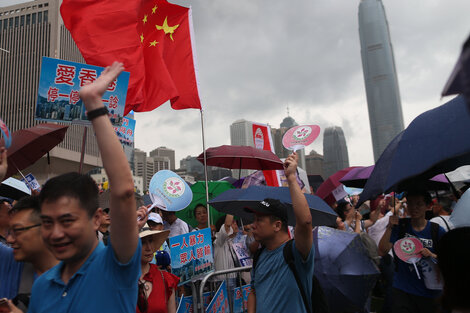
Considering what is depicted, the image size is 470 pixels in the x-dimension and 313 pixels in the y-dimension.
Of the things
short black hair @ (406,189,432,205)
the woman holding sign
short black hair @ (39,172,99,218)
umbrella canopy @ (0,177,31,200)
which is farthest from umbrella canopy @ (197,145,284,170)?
short black hair @ (39,172,99,218)

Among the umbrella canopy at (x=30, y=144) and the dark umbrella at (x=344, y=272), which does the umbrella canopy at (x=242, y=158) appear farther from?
the dark umbrella at (x=344, y=272)

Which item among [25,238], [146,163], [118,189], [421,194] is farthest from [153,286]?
[146,163]

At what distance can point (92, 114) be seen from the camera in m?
1.58

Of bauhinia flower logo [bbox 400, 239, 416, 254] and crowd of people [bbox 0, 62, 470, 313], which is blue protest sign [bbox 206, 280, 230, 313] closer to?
crowd of people [bbox 0, 62, 470, 313]

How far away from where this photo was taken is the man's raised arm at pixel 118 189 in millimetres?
1524

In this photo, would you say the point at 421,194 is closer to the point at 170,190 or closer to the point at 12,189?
the point at 170,190

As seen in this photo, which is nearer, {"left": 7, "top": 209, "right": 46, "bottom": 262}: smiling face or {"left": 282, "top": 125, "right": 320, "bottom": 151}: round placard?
{"left": 7, "top": 209, "right": 46, "bottom": 262}: smiling face

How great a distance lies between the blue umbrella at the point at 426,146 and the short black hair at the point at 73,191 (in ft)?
6.12

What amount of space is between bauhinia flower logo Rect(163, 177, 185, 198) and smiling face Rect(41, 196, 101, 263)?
2937mm

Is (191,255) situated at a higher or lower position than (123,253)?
lower

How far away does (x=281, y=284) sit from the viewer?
300 centimetres

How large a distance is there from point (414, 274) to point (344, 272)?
747 mm

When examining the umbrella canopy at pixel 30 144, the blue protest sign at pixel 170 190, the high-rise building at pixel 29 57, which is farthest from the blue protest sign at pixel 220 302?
the high-rise building at pixel 29 57

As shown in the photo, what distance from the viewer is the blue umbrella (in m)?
2.34
